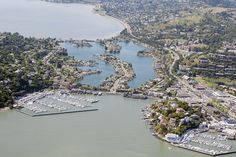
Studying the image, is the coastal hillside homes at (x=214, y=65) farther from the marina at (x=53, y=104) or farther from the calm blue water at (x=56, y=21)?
the calm blue water at (x=56, y=21)

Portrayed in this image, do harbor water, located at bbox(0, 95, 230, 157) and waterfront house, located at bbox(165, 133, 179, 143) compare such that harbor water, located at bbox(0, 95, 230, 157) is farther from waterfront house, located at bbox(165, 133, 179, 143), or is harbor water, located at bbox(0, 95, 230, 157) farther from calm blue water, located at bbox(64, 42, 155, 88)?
calm blue water, located at bbox(64, 42, 155, 88)

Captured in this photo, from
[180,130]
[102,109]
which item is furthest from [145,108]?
[180,130]

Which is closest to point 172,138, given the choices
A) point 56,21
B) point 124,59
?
point 124,59

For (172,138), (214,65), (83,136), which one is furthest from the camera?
(214,65)

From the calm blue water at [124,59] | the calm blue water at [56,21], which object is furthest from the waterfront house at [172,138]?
the calm blue water at [56,21]

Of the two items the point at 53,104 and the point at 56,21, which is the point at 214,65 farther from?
the point at 56,21

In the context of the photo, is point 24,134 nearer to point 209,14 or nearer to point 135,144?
point 135,144
